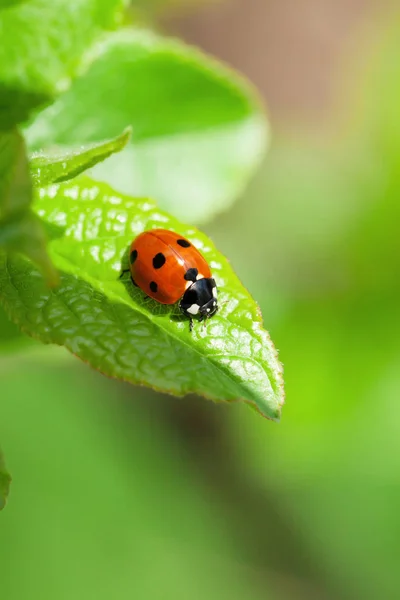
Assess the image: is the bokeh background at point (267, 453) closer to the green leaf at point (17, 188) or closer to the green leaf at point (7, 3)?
the green leaf at point (7, 3)

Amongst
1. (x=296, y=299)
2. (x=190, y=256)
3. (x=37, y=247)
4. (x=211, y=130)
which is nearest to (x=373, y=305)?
(x=296, y=299)

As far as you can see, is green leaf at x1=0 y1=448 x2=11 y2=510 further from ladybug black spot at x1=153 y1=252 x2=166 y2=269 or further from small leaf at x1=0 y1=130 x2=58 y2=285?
ladybug black spot at x1=153 y1=252 x2=166 y2=269

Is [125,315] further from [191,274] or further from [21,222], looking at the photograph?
[191,274]

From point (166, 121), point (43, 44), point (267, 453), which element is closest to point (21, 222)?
point (43, 44)

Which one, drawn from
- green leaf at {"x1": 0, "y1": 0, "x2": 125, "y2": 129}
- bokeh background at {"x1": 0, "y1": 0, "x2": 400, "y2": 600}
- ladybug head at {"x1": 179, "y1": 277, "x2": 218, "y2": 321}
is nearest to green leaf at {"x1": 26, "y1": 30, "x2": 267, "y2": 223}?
ladybug head at {"x1": 179, "y1": 277, "x2": 218, "y2": 321}

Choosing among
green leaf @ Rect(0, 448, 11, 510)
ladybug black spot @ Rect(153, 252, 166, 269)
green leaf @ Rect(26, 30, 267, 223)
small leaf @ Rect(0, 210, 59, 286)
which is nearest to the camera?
small leaf @ Rect(0, 210, 59, 286)

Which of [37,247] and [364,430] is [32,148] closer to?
[37,247]

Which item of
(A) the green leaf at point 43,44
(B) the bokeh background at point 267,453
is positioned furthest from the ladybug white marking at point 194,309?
(B) the bokeh background at point 267,453
